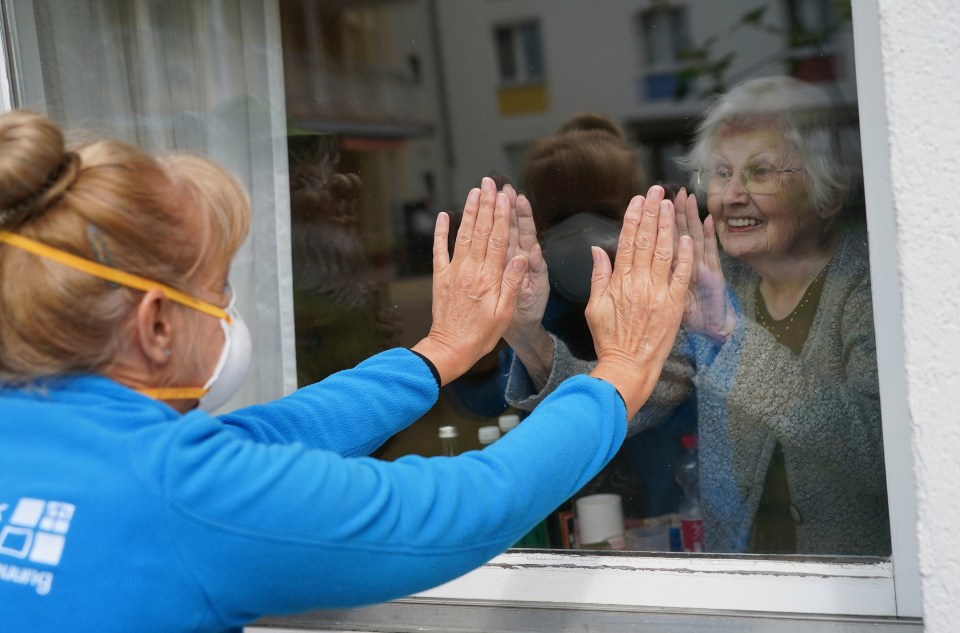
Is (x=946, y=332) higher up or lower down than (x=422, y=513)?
higher up

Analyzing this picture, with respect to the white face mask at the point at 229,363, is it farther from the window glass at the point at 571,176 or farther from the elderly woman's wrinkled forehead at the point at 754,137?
the elderly woman's wrinkled forehead at the point at 754,137

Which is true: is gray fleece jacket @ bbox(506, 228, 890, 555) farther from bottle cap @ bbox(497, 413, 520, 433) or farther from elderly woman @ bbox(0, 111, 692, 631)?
elderly woman @ bbox(0, 111, 692, 631)

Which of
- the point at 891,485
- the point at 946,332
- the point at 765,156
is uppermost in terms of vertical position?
the point at 765,156

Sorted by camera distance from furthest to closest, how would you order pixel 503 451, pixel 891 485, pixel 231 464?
1. pixel 891 485
2. pixel 503 451
3. pixel 231 464

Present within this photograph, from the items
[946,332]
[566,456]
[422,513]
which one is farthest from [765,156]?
[422,513]

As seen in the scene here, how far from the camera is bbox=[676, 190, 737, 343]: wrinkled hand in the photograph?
5.67 feet

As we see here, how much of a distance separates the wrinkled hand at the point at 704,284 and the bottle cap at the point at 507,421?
1.52 feet

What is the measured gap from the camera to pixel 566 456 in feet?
3.66

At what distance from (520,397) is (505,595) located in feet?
1.43

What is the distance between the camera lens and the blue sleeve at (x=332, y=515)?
940mm

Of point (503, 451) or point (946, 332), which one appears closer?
point (503, 451)

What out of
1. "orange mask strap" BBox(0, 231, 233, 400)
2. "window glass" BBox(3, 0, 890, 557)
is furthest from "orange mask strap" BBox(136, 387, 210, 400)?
"window glass" BBox(3, 0, 890, 557)

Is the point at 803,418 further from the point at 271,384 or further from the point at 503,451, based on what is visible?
the point at 271,384

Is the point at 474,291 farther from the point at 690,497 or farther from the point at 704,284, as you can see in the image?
the point at 690,497
